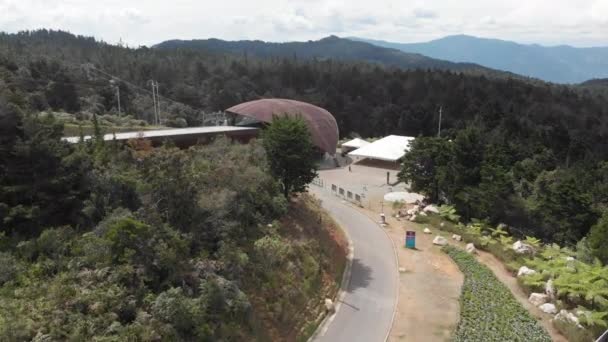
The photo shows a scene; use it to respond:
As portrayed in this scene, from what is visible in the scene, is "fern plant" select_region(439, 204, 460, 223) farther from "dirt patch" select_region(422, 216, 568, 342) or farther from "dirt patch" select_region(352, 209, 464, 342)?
"dirt patch" select_region(352, 209, 464, 342)

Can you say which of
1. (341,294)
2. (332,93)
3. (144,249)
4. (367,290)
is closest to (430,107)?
(332,93)

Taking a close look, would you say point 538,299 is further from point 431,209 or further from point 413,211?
point 413,211

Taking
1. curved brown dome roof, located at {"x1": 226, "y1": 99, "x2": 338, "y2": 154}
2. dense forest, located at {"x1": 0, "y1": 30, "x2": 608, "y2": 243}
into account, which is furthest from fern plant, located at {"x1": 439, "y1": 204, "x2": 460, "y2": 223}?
curved brown dome roof, located at {"x1": 226, "y1": 99, "x2": 338, "y2": 154}

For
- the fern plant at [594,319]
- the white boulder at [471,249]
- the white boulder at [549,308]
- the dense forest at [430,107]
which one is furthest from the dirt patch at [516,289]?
the dense forest at [430,107]

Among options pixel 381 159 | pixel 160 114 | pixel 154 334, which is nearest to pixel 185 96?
pixel 160 114

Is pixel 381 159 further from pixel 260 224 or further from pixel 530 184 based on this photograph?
pixel 260 224

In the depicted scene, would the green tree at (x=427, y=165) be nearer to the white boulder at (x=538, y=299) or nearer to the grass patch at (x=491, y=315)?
the grass patch at (x=491, y=315)
